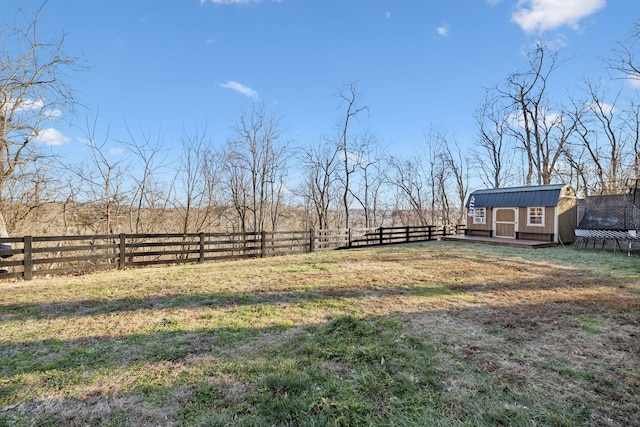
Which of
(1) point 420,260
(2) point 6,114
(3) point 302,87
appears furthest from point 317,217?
(2) point 6,114

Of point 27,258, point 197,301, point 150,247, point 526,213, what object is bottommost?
point 197,301

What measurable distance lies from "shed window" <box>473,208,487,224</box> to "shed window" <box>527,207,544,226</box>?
213cm

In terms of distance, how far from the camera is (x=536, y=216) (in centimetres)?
1353

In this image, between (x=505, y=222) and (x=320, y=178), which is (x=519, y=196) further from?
(x=320, y=178)

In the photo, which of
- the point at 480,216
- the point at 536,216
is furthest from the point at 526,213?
the point at 480,216

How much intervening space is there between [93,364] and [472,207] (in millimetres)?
17310

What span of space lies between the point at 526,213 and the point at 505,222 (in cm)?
108

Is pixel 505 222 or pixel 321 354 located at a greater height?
pixel 505 222

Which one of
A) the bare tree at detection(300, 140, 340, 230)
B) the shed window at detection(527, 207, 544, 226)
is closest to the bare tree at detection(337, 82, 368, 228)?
the bare tree at detection(300, 140, 340, 230)

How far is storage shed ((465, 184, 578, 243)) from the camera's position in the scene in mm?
12930

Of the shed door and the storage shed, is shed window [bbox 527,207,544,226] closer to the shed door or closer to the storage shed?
the storage shed

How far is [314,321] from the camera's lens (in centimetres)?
375

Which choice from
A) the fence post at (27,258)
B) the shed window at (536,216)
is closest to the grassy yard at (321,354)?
the fence post at (27,258)

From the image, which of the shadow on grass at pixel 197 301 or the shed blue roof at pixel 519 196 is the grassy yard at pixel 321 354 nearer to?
the shadow on grass at pixel 197 301
